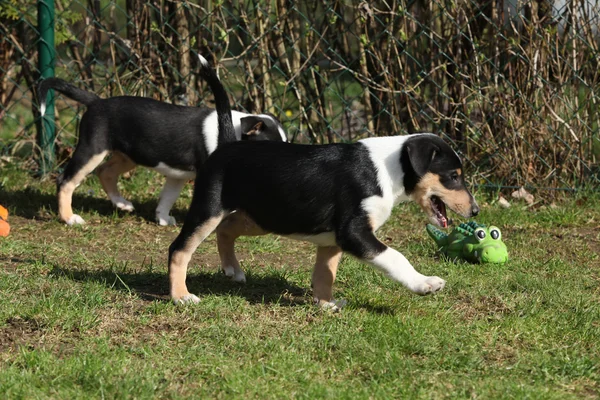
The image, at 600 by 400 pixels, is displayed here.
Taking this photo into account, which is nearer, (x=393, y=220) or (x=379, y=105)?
(x=393, y=220)

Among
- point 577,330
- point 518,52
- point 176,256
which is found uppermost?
point 518,52

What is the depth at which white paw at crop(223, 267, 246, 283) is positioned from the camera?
503 cm

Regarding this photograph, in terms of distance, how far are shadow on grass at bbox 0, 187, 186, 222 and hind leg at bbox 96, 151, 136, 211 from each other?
0.08 m

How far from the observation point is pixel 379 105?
25.2 feet

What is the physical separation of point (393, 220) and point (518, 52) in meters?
1.70

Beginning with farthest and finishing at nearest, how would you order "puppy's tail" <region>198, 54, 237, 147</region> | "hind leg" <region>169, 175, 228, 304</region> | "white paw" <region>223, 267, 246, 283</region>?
"puppy's tail" <region>198, 54, 237, 147</region>
"white paw" <region>223, 267, 246, 283</region>
"hind leg" <region>169, 175, 228, 304</region>

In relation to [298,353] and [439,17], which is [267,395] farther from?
[439,17]

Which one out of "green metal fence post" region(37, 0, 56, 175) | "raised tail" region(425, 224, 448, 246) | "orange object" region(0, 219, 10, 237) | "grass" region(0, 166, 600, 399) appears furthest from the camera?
"green metal fence post" region(37, 0, 56, 175)

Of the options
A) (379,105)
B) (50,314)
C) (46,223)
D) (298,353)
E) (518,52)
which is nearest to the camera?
(298,353)

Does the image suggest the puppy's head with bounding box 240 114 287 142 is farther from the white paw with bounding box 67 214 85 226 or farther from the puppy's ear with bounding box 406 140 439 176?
the puppy's ear with bounding box 406 140 439 176

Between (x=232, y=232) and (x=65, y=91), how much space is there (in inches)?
97.3

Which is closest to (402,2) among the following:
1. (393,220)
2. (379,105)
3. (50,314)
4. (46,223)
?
(379,105)

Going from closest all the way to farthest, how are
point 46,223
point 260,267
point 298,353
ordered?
1. point 298,353
2. point 260,267
3. point 46,223

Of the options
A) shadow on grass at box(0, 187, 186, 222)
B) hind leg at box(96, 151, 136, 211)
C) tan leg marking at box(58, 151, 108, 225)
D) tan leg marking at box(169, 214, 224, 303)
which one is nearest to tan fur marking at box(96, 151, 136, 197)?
hind leg at box(96, 151, 136, 211)
